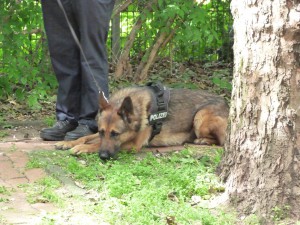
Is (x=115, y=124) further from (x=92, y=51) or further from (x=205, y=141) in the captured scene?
(x=205, y=141)

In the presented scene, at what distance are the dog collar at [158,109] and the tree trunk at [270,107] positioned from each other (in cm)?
205

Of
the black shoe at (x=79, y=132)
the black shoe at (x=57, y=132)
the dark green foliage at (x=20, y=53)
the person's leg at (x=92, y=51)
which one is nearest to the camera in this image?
the person's leg at (x=92, y=51)

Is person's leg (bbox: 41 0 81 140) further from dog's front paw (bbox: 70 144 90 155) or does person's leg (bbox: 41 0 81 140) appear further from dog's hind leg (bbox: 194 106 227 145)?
dog's hind leg (bbox: 194 106 227 145)

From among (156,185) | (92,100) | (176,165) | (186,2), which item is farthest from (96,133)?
(186,2)

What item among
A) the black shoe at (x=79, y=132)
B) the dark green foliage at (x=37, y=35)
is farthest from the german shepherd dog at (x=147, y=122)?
the dark green foliage at (x=37, y=35)

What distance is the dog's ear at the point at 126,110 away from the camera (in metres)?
6.07

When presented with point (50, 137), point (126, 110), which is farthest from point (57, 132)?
point (126, 110)

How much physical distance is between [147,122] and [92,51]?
915 mm

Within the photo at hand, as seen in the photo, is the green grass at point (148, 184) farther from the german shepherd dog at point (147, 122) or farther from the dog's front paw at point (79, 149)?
the german shepherd dog at point (147, 122)

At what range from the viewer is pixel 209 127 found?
6.74 meters

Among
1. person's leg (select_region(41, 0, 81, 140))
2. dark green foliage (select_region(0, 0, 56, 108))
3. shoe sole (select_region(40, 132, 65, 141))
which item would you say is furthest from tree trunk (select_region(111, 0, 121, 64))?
shoe sole (select_region(40, 132, 65, 141))

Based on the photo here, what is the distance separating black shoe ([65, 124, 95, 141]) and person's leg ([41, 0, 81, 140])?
0.74 ft

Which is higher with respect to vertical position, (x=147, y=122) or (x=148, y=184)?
(x=147, y=122)

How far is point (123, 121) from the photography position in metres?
6.16
